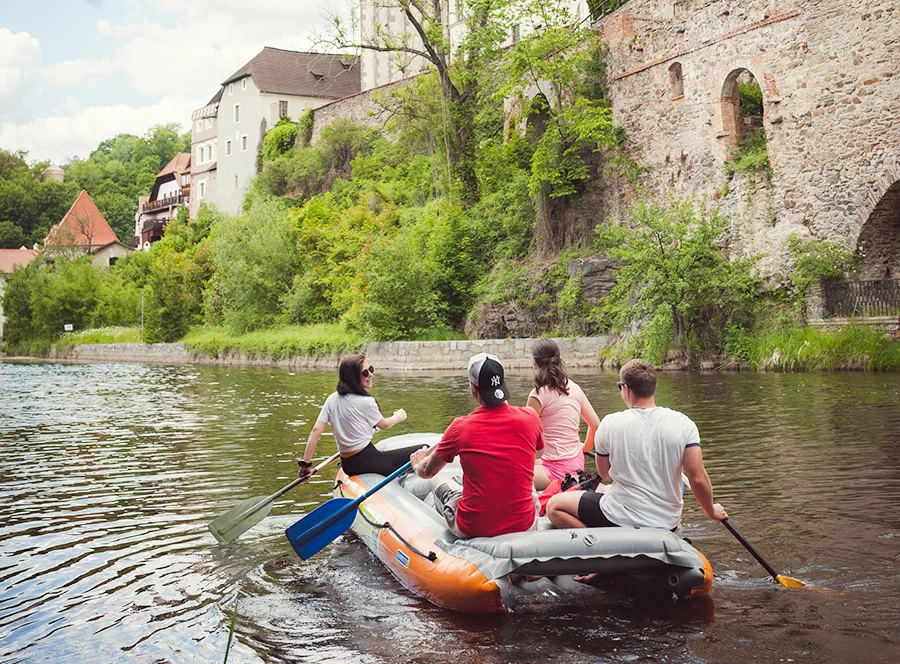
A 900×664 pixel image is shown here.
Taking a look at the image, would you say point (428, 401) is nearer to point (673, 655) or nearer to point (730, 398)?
point (730, 398)

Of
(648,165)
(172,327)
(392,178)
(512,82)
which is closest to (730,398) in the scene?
(648,165)

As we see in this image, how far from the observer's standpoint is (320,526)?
628 cm

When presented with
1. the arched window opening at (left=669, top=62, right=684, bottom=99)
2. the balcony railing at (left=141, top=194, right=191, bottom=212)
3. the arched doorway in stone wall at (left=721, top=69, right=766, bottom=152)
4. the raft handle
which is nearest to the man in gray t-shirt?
the raft handle

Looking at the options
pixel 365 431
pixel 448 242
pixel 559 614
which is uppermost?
pixel 448 242

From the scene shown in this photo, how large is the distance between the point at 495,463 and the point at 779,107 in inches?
773

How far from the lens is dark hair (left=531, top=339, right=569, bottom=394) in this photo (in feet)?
20.6

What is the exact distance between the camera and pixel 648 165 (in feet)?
89.2

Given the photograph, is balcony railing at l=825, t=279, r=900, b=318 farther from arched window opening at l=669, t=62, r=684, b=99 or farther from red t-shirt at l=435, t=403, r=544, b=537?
red t-shirt at l=435, t=403, r=544, b=537

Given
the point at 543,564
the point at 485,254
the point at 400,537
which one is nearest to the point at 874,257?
the point at 485,254

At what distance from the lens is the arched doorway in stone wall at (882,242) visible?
20.0 metres

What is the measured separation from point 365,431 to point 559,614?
2.81 metres

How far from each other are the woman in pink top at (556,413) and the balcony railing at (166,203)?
81222 millimetres

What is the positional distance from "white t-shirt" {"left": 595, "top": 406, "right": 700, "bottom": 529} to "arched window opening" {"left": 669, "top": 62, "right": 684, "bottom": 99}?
22539 mm

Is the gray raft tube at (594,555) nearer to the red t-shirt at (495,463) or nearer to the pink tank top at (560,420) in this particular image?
the red t-shirt at (495,463)
